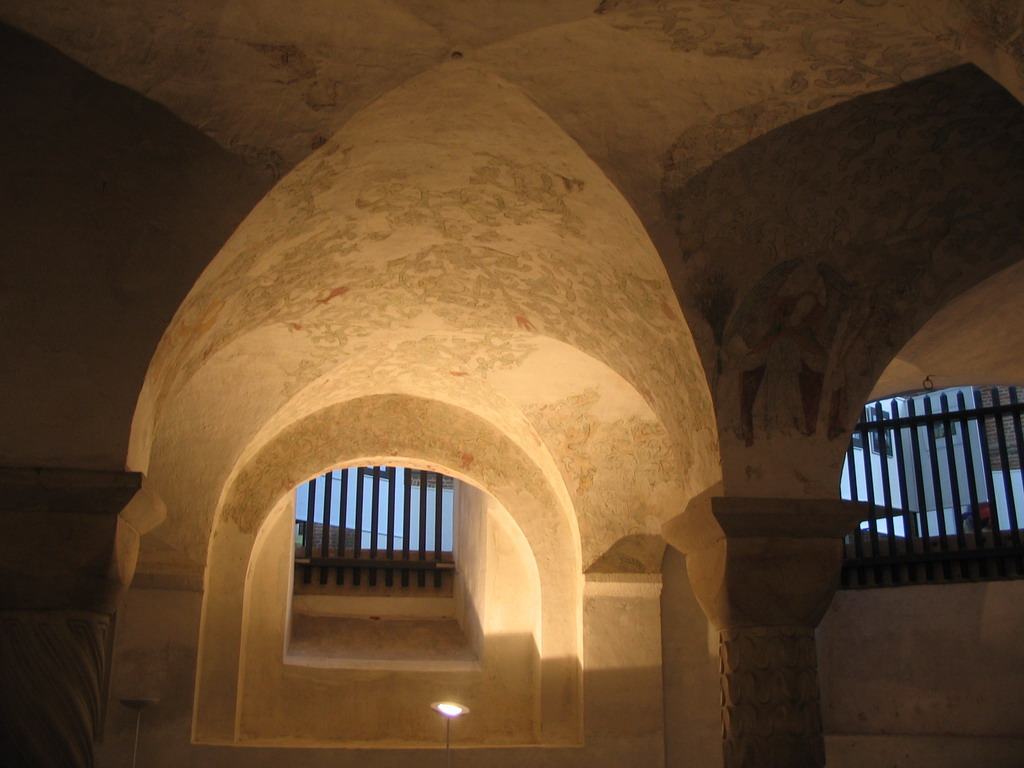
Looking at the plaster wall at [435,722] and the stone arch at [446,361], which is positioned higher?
the stone arch at [446,361]

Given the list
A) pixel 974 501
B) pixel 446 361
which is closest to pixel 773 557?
pixel 446 361

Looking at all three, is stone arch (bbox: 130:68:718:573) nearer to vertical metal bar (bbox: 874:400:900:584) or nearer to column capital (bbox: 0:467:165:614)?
column capital (bbox: 0:467:165:614)

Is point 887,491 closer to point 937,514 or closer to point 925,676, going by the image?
point 937,514

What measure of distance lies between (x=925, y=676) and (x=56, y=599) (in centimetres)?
739

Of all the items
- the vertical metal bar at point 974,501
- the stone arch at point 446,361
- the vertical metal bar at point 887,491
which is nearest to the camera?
the stone arch at point 446,361

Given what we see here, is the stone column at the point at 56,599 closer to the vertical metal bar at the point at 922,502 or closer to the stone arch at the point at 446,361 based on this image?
the stone arch at the point at 446,361

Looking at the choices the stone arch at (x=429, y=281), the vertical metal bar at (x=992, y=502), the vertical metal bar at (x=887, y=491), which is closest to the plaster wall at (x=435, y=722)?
the stone arch at (x=429, y=281)

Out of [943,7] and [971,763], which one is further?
[971,763]

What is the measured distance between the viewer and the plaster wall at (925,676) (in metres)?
8.95

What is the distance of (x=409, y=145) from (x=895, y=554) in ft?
21.1

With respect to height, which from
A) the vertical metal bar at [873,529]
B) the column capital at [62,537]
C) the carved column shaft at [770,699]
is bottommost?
the carved column shaft at [770,699]

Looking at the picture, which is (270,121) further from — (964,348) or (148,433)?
(964,348)

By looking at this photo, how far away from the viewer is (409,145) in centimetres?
577

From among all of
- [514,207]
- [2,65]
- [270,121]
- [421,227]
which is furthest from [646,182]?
[2,65]
